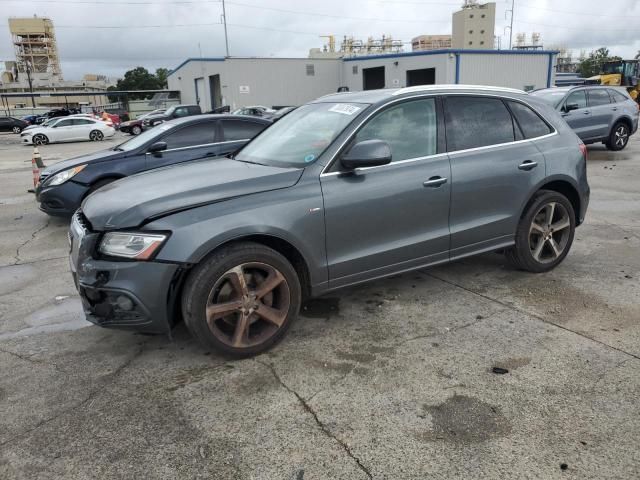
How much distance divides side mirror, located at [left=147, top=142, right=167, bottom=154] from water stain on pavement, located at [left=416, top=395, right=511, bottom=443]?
578cm

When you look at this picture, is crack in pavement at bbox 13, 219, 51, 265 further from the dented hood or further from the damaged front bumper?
the damaged front bumper

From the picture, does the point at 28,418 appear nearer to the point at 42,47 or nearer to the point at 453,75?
the point at 453,75

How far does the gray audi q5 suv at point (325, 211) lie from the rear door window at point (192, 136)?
11.1ft

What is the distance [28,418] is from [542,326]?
3456 mm

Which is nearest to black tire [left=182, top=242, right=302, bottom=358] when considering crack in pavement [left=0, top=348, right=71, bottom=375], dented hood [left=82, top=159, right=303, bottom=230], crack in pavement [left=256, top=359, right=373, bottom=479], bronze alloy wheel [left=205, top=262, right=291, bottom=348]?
bronze alloy wheel [left=205, top=262, right=291, bottom=348]

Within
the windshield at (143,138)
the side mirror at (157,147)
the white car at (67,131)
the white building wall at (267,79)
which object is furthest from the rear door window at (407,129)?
the white building wall at (267,79)

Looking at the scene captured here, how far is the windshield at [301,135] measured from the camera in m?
3.94

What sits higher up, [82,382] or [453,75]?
[453,75]

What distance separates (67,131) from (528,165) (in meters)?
26.6

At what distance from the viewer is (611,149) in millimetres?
14172

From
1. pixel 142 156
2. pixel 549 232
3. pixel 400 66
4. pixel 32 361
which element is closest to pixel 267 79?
pixel 400 66

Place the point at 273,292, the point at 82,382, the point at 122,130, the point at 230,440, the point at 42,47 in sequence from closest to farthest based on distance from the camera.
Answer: the point at 230,440 < the point at 82,382 < the point at 273,292 < the point at 122,130 < the point at 42,47

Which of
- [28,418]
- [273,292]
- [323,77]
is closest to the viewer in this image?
[28,418]

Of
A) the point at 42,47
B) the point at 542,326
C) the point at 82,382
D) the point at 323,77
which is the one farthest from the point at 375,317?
the point at 42,47
